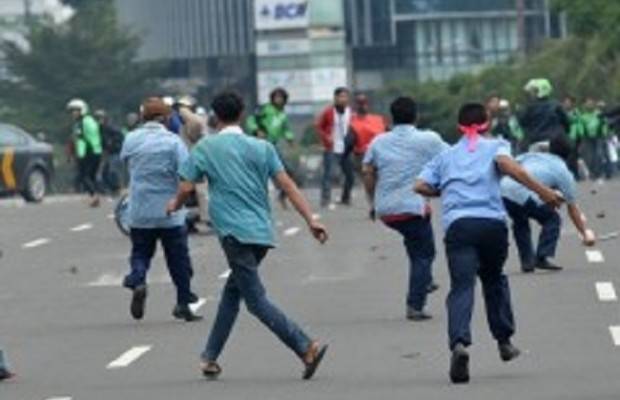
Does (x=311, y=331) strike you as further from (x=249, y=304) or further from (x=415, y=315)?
(x=249, y=304)

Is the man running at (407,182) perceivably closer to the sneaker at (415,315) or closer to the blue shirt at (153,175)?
the sneaker at (415,315)

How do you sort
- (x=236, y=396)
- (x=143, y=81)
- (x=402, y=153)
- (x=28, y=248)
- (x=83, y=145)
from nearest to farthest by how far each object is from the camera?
(x=236, y=396), (x=402, y=153), (x=28, y=248), (x=83, y=145), (x=143, y=81)

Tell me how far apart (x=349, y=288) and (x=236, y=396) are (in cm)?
784

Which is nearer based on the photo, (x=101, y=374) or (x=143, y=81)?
(x=101, y=374)

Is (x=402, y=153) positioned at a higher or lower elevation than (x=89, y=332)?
higher

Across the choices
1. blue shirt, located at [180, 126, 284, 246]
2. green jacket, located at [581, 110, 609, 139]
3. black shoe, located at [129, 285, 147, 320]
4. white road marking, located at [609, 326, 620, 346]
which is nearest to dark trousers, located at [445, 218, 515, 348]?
blue shirt, located at [180, 126, 284, 246]

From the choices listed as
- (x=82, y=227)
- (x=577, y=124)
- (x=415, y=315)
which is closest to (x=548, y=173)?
(x=415, y=315)

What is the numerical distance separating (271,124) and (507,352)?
2076 cm

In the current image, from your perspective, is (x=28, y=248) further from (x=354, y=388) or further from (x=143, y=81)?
(x=143, y=81)

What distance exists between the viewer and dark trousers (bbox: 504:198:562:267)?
78.9 ft

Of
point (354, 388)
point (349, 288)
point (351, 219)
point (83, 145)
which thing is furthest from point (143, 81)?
point (354, 388)

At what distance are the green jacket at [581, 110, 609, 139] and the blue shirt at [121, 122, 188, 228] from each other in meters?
33.3

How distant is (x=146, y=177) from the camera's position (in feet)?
69.0

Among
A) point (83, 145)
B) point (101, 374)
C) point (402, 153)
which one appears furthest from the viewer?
point (83, 145)
